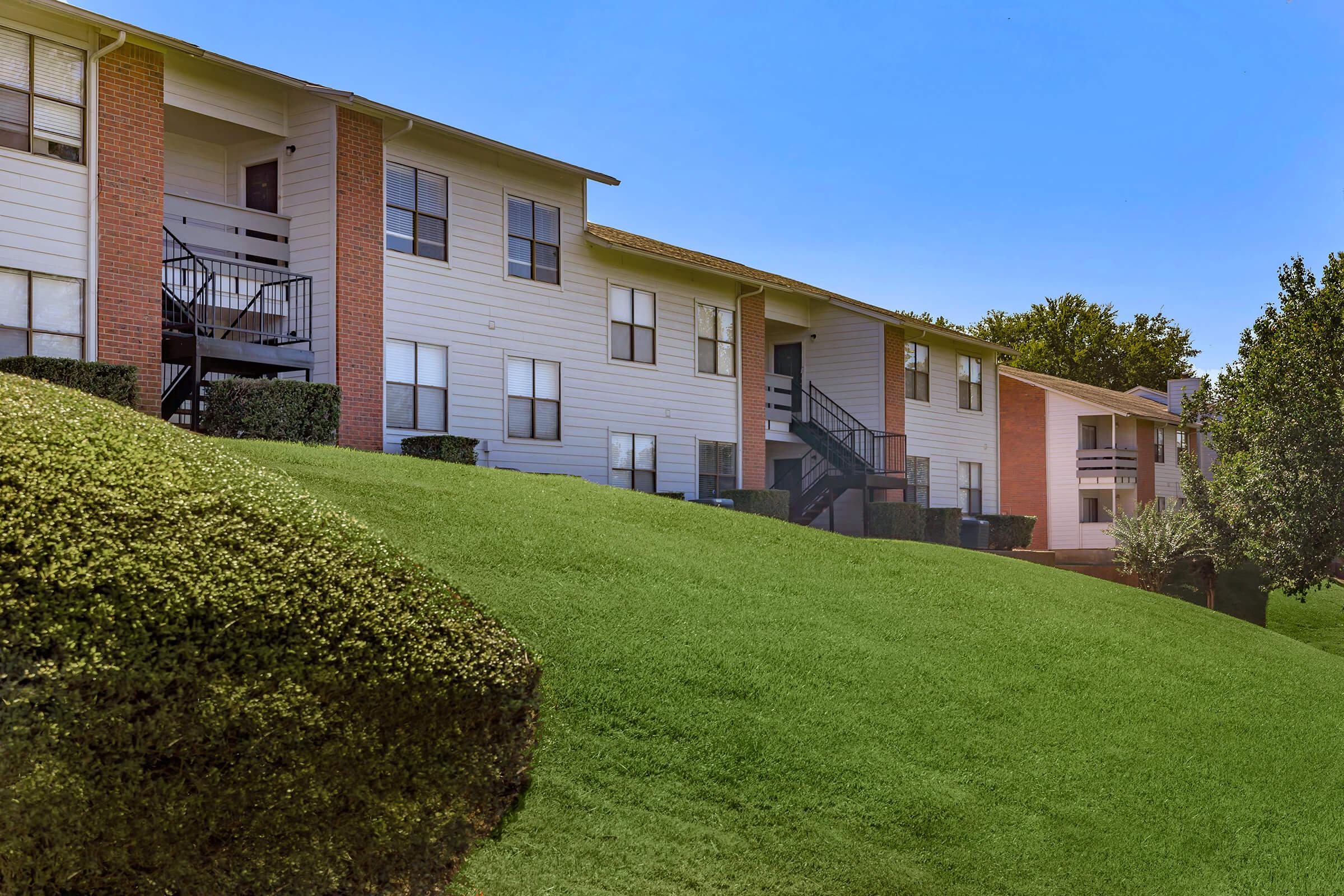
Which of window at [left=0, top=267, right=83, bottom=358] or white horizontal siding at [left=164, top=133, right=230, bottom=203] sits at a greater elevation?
white horizontal siding at [left=164, top=133, right=230, bottom=203]

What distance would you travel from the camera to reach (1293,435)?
67.6ft

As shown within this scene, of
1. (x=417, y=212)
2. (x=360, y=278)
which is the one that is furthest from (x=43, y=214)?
(x=417, y=212)

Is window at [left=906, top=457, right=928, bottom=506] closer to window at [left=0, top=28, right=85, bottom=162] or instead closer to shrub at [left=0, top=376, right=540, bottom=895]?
window at [left=0, top=28, right=85, bottom=162]

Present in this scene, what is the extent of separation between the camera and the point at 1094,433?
4509 centimetres

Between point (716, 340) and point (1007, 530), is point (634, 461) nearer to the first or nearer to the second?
point (716, 340)

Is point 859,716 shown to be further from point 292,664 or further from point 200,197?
point 200,197

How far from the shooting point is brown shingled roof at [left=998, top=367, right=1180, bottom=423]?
42594 millimetres

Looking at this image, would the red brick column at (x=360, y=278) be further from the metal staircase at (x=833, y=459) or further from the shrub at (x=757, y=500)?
the metal staircase at (x=833, y=459)

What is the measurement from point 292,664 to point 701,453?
2205cm

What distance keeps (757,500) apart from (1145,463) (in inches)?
990

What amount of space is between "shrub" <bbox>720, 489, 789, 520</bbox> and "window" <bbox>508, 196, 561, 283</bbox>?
6.29 m

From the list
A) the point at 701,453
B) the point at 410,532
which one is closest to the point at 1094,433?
the point at 701,453

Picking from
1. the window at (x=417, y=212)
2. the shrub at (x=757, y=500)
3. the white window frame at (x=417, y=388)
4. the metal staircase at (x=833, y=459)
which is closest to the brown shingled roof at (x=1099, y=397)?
the metal staircase at (x=833, y=459)

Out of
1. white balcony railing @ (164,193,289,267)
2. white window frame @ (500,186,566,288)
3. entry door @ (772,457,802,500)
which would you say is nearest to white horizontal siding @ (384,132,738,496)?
white window frame @ (500,186,566,288)
